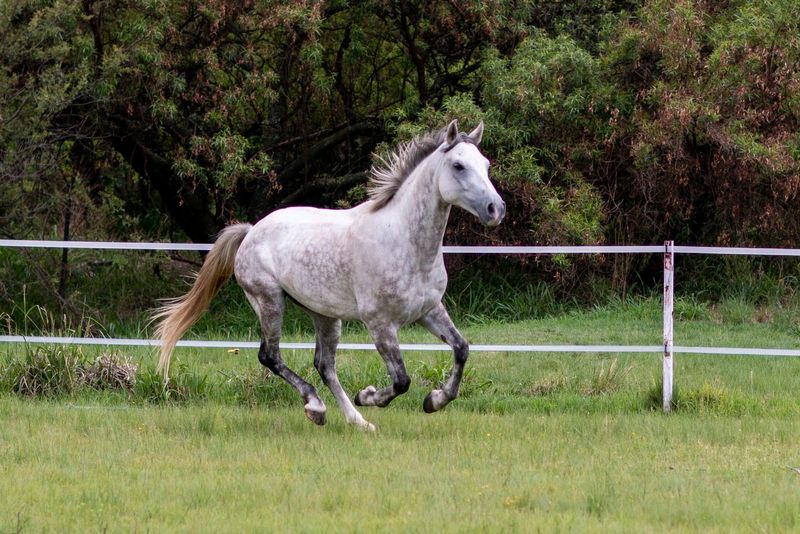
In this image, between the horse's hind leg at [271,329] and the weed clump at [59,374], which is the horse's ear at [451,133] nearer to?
the horse's hind leg at [271,329]

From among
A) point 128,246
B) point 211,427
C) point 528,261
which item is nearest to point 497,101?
point 528,261

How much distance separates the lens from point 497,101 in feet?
46.2

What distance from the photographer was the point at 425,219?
7.85 m

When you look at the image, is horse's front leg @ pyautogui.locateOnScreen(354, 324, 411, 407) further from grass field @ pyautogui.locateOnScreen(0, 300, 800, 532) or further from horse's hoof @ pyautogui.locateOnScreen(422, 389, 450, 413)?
grass field @ pyautogui.locateOnScreen(0, 300, 800, 532)

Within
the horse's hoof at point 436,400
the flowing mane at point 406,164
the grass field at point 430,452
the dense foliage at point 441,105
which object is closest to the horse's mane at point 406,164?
the flowing mane at point 406,164

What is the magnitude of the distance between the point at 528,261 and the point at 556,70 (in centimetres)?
249

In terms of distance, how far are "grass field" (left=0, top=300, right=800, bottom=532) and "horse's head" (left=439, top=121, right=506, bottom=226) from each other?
1583 mm

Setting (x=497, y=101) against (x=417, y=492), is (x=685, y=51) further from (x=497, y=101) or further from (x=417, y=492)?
(x=417, y=492)

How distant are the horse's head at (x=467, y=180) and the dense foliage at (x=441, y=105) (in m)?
5.63

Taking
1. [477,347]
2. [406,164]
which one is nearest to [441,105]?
[477,347]

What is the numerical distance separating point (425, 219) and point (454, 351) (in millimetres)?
986

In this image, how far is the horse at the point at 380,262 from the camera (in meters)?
7.79

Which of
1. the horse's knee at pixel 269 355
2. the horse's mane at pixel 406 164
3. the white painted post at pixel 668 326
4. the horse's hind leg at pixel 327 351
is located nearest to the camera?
the horse's mane at pixel 406 164

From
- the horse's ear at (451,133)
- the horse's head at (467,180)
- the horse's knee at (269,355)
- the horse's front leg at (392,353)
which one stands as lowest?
the horse's knee at (269,355)
